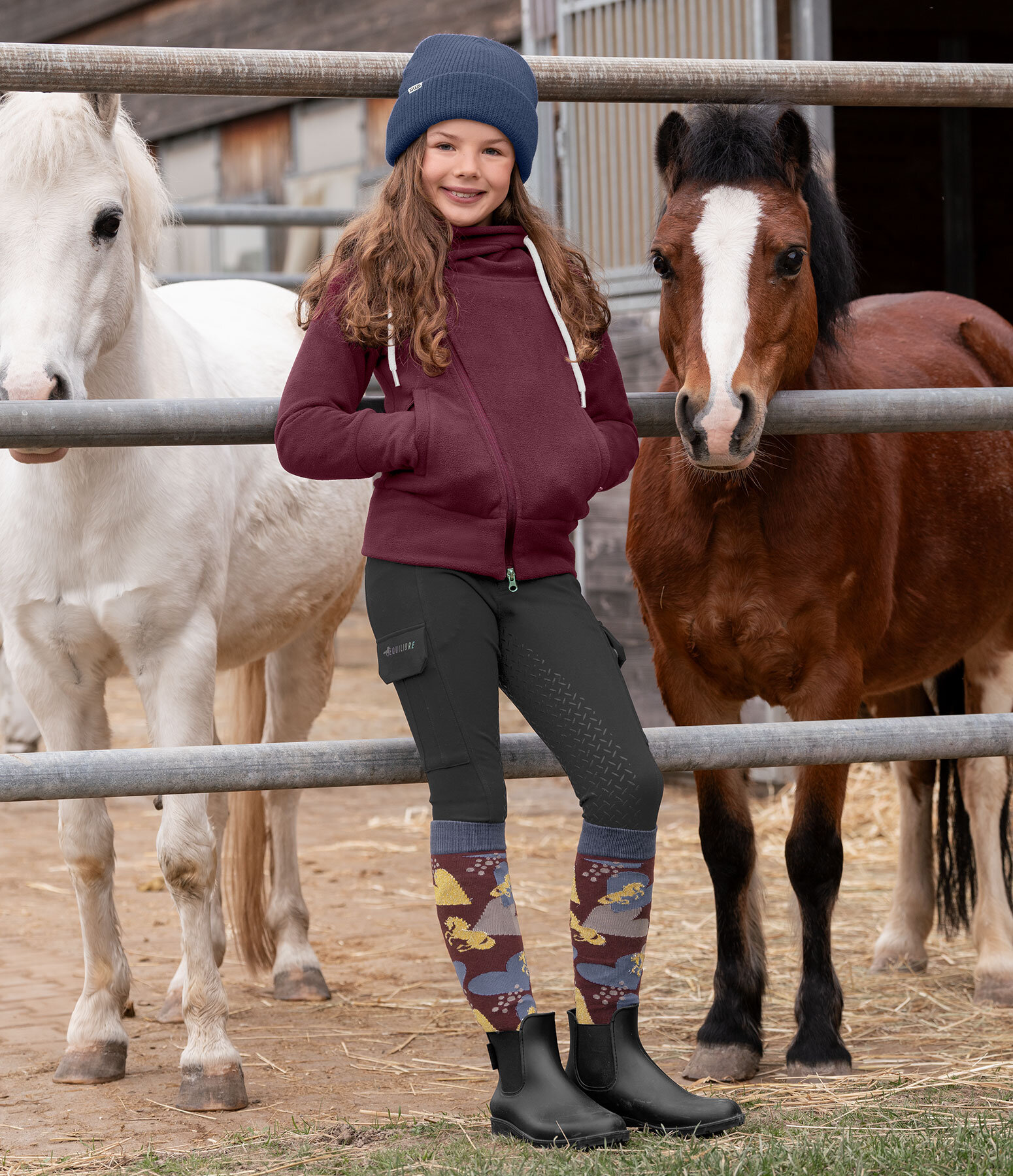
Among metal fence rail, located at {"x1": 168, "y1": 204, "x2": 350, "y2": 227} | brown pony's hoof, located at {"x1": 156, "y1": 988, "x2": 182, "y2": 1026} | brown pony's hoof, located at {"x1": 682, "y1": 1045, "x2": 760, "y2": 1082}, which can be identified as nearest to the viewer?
brown pony's hoof, located at {"x1": 682, "y1": 1045, "x2": 760, "y2": 1082}

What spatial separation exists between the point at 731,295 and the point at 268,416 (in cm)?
86

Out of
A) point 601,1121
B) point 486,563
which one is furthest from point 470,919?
point 486,563

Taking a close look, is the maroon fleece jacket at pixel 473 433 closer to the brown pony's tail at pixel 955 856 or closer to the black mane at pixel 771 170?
the black mane at pixel 771 170

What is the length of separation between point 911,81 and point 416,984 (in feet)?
Result: 7.82

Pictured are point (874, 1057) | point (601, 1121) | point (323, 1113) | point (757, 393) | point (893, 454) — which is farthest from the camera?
point (893, 454)

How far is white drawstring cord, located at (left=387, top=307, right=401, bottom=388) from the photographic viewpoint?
2.29m

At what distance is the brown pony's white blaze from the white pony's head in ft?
3.32

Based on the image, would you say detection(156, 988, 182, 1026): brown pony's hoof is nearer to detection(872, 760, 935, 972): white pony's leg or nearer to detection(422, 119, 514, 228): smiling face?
detection(872, 760, 935, 972): white pony's leg

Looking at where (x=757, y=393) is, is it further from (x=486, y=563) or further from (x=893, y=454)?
(x=893, y=454)

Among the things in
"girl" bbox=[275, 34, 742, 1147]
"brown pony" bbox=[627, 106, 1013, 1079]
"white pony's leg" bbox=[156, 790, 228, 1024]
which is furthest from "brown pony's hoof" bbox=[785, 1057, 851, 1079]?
"white pony's leg" bbox=[156, 790, 228, 1024]

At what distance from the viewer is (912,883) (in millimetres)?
4027

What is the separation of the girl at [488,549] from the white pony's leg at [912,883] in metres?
1.68

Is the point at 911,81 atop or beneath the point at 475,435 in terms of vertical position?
atop

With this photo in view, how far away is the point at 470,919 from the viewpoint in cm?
225
